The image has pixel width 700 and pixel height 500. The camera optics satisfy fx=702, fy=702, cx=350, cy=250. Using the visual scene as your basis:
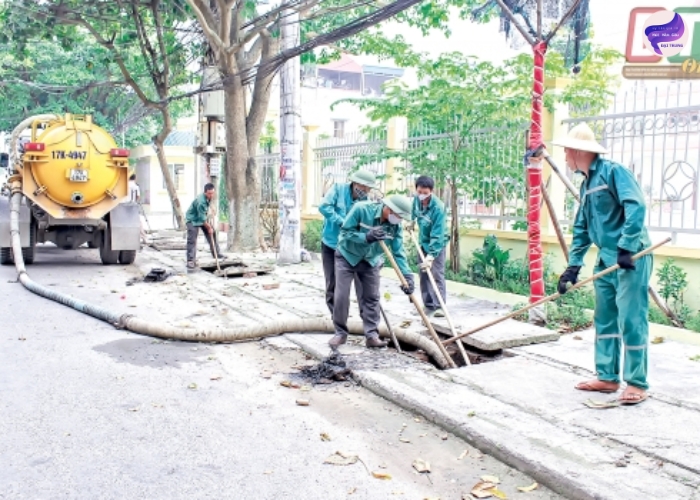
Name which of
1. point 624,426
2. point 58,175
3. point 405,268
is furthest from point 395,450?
point 58,175

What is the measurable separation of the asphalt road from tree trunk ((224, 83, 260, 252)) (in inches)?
276

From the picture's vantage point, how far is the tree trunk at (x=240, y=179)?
13047 mm

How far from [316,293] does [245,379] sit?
3855 millimetres

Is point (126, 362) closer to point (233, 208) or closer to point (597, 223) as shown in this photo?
point (597, 223)

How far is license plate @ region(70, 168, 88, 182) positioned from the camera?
11.6 m

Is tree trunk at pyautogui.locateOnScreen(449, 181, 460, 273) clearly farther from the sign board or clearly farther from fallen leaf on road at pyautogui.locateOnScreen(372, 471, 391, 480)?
fallen leaf on road at pyautogui.locateOnScreen(372, 471, 391, 480)

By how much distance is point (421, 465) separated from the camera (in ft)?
12.5

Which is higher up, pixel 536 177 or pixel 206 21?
pixel 206 21

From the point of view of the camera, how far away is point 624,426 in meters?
4.20

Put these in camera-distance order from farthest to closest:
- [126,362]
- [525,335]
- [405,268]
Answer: [405,268]
[525,335]
[126,362]

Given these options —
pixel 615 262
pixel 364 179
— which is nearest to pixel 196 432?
pixel 615 262

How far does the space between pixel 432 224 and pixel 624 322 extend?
290 centimetres

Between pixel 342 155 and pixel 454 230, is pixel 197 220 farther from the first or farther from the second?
pixel 454 230

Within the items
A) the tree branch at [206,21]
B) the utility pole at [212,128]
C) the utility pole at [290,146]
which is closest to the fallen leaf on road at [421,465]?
the utility pole at [290,146]
